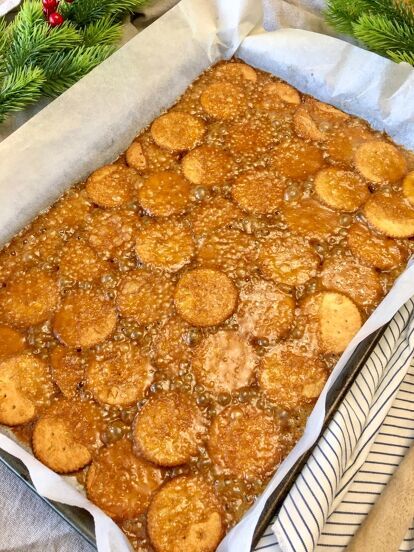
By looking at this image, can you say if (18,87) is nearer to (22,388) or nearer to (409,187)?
(22,388)

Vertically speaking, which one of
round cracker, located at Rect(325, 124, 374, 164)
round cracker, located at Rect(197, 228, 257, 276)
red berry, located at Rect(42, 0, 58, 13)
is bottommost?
round cracker, located at Rect(197, 228, 257, 276)

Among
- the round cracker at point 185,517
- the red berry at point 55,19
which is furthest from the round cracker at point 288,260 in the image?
the red berry at point 55,19

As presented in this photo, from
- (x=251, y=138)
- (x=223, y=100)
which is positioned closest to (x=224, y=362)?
(x=251, y=138)

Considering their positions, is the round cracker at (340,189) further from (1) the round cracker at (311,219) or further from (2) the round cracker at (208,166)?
(2) the round cracker at (208,166)

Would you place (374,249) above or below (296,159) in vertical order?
below

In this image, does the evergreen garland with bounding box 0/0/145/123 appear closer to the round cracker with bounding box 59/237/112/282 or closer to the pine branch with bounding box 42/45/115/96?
the pine branch with bounding box 42/45/115/96

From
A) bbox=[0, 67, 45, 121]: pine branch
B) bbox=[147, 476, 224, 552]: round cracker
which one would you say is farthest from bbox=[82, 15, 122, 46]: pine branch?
bbox=[147, 476, 224, 552]: round cracker
